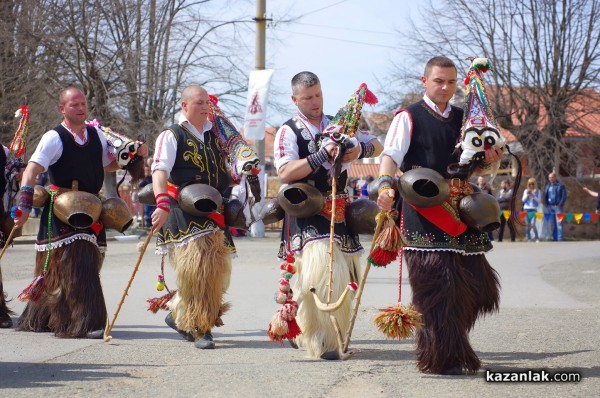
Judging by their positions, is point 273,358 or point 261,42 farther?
point 261,42

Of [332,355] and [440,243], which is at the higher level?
[440,243]

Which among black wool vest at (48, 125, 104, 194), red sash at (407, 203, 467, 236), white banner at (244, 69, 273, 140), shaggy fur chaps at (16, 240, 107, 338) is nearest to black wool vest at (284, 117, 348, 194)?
red sash at (407, 203, 467, 236)

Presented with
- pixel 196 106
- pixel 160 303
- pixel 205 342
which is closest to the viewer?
pixel 205 342

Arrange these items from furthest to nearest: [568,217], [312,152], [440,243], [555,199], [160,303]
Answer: [568,217], [555,199], [160,303], [312,152], [440,243]

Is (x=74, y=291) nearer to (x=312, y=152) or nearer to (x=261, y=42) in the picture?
(x=312, y=152)

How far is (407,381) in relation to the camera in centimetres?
553

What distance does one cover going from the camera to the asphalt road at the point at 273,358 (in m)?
5.30

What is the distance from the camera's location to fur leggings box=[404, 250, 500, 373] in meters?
5.68

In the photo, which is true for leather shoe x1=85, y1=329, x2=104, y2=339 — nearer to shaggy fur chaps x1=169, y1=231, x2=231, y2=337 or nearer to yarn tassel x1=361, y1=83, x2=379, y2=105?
shaggy fur chaps x1=169, y1=231, x2=231, y2=337

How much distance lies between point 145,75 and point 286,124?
19676 mm

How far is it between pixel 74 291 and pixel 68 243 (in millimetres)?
416

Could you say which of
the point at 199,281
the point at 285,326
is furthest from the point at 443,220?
the point at 199,281

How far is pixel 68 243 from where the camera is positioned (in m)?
7.57

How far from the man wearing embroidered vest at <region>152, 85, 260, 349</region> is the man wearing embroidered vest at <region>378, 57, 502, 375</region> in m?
1.63
